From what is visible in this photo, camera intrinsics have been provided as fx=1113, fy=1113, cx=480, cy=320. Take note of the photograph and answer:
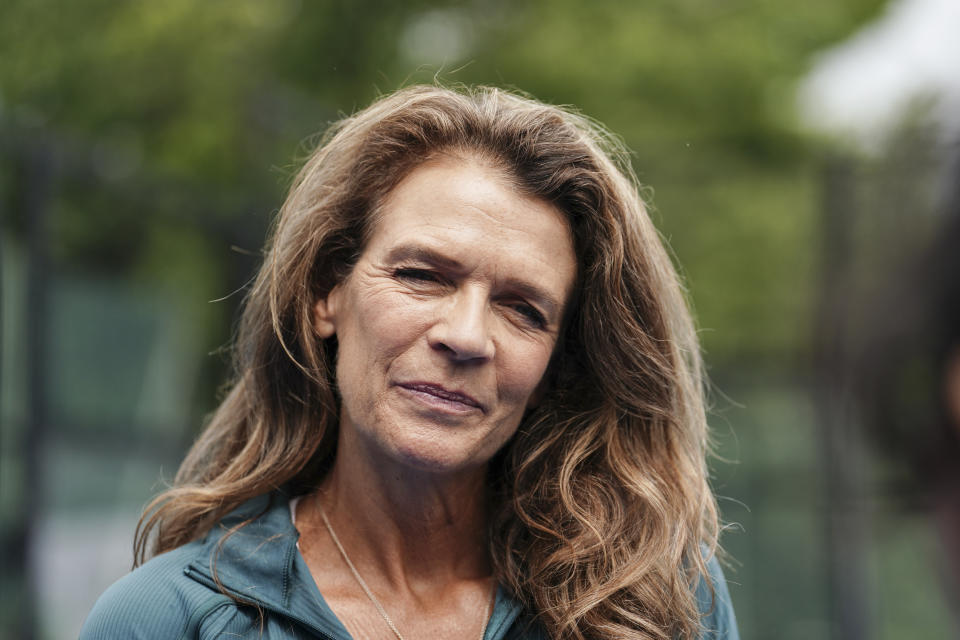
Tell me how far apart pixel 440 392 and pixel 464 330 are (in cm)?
15

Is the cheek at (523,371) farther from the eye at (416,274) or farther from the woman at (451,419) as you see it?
the eye at (416,274)

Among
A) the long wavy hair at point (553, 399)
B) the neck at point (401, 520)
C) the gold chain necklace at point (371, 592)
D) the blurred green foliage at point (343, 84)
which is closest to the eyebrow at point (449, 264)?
the long wavy hair at point (553, 399)

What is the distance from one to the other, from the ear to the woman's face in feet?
0.20

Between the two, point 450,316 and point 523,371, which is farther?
point 523,371

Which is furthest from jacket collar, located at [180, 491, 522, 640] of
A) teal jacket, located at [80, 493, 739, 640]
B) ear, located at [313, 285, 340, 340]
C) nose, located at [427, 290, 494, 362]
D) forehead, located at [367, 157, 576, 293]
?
forehead, located at [367, 157, 576, 293]

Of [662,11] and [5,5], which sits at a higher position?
[662,11]

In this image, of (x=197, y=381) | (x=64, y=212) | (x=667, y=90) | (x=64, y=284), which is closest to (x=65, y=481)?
(x=64, y=284)

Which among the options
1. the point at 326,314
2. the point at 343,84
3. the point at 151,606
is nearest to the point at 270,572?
the point at 151,606

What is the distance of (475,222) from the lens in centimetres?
240

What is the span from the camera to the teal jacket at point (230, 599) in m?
2.27

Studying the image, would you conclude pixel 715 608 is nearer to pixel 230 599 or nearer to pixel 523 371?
pixel 523 371

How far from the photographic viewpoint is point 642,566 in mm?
2516

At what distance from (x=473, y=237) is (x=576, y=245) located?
0.32m

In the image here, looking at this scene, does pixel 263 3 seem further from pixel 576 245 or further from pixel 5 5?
pixel 576 245
